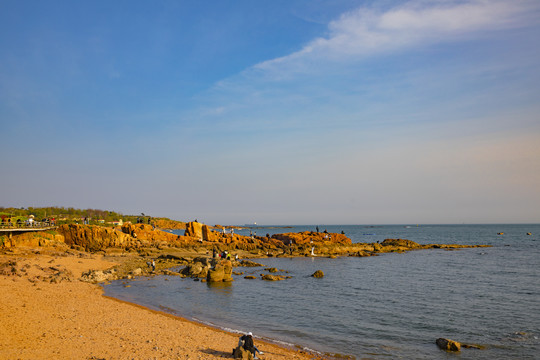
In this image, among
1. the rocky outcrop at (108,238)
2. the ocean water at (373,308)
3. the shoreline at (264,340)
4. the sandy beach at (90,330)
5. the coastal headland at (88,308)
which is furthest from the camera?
the rocky outcrop at (108,238)

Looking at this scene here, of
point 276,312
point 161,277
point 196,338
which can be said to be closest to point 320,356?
point 196,338

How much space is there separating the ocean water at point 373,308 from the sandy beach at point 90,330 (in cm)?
274

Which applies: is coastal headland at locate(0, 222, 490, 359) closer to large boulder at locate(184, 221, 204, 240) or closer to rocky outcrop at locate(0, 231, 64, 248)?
rocky outcrop at locate(0, 231, 64, 248)

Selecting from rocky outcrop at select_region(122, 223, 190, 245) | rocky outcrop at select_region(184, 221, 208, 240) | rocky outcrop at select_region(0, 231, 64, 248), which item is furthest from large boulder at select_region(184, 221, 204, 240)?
rocky outcrop at select_region(0, 231, 64, 248)

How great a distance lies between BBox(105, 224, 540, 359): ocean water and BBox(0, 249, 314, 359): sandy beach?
8.99ft

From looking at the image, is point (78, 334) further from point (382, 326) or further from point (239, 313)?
point (382, 326)

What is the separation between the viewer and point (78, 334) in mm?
17422

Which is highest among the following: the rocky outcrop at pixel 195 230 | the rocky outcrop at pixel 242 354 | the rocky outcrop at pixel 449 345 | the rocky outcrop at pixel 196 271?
the rocky outcrop at pixel 195 230

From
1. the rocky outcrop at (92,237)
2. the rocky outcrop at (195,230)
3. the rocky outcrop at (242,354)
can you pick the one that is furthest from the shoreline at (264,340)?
the rocky outcrop at (195,230)

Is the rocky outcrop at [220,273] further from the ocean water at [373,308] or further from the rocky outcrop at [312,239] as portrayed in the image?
the rocky outcrop at [312,239]

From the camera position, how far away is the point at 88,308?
76.7ft

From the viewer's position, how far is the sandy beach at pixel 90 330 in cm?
1518

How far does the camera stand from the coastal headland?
15.8 metres

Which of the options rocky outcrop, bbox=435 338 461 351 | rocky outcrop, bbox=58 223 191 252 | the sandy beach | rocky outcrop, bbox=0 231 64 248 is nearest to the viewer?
the sandy beach
